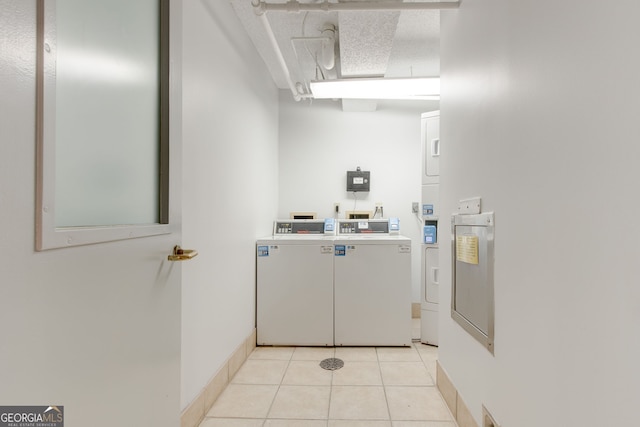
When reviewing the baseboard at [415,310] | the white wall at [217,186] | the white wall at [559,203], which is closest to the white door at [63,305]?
the white wall at [217,186]

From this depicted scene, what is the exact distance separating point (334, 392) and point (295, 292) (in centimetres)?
95

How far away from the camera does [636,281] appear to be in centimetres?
63

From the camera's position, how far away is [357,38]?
2256 mm

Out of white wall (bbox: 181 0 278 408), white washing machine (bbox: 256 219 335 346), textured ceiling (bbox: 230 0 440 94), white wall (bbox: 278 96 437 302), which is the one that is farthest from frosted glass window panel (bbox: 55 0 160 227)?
white wall (bbox: 278 96 437 302)

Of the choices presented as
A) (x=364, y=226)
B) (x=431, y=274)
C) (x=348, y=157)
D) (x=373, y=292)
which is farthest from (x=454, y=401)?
(x=348, y=157)

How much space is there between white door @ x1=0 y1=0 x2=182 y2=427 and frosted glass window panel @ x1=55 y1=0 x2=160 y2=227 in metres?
0.10

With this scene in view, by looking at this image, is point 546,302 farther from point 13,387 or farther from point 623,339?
point 13,387

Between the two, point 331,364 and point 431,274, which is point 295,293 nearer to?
point 331,364

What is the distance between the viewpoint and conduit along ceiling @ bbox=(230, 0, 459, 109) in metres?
1.82

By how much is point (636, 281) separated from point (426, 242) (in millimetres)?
2225

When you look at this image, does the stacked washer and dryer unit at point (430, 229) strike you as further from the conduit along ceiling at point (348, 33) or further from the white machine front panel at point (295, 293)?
the white machine front panel at point (295, 293)

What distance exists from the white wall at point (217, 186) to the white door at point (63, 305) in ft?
2.20

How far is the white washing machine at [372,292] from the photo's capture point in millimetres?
2705

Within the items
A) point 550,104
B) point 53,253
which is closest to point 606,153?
point 550,104
